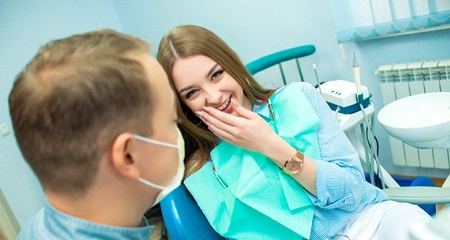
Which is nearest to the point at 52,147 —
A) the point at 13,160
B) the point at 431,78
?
the point at 431,78

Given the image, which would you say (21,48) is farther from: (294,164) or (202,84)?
(294,164)

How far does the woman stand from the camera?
3.33 feet

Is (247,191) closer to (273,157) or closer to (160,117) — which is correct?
(273,157)

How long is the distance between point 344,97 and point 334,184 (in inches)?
22.0

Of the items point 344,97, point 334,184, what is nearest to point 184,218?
point 334,184

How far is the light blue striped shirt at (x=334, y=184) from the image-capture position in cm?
103

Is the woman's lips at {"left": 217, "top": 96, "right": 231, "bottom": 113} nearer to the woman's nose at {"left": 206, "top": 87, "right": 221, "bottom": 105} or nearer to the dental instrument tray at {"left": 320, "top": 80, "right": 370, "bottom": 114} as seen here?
the woman's nose at {"left": 206, "top": 87, "right": 221, "bottom": 105}

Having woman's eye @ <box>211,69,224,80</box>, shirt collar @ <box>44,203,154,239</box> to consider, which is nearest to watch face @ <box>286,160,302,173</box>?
woman's eye @ <box>211,69,224,80</box>

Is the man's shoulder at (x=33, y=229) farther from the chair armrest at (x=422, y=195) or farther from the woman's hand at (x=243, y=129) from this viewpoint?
the chair armrest at (x=422, y=195)

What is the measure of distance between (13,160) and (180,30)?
207 cm

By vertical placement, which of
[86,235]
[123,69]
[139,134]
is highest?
[123,69]

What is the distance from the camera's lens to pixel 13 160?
8.10ft

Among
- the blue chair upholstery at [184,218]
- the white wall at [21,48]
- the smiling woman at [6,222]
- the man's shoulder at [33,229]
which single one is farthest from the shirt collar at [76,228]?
the smiling woman at [6,222]

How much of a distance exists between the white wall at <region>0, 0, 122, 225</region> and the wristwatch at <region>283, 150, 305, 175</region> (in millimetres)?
2102
